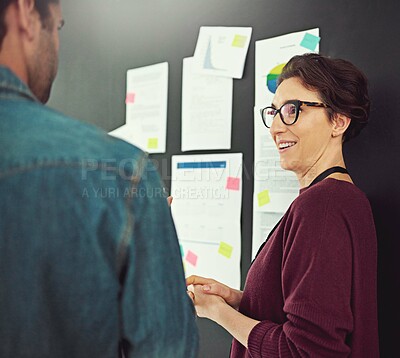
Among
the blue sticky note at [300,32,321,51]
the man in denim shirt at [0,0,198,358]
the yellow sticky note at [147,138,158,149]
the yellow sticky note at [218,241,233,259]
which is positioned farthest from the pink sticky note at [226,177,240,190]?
the man in denim shirt at [0,0,198,358]

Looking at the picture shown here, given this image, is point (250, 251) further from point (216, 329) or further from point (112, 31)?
point (112, 31)

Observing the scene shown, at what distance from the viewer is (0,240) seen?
667 millimetres

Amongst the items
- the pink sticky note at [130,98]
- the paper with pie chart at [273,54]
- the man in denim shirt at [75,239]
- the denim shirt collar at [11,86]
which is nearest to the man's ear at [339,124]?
the paper with pie chart at [273,54]

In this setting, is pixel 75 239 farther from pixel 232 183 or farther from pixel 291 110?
pixel 232 183

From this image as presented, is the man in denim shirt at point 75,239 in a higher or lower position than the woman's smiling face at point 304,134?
lower

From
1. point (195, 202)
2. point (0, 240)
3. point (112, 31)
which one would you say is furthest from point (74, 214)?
point (112, 31)

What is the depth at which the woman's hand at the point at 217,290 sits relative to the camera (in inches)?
64.3

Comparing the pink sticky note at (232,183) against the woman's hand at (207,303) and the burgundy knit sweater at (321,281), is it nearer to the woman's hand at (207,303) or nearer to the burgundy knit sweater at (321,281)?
the woman's hand at (207,303)

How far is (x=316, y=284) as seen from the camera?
1256mm

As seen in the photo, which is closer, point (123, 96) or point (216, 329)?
point (216, 329)

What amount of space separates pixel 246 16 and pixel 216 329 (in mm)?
1328

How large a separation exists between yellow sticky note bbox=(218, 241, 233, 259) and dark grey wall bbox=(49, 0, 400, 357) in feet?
0.23

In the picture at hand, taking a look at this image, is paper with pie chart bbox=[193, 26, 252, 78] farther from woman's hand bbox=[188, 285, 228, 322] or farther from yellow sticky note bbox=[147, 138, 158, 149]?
woman's hand bbox=[188, 285, 228, 322]

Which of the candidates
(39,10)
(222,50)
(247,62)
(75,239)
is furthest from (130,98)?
(75,239)
